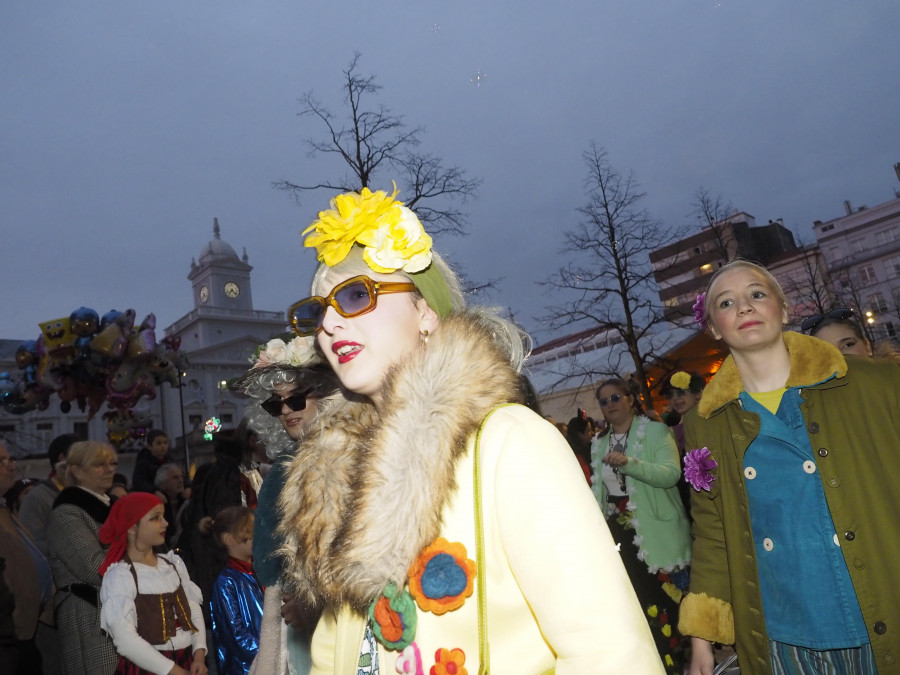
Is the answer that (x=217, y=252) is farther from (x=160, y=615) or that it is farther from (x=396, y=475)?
(x=396, y=475)

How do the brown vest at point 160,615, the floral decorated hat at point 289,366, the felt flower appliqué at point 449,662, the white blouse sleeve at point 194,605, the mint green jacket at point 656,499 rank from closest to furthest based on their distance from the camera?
1. the felt flower appliqué at point 449,662
2. the floral decorated hat at point 289,366
3. the brown vest at point 160,615
4. the white blouse sleeve at point 194,605
5. the mint green jacket at point 656,499

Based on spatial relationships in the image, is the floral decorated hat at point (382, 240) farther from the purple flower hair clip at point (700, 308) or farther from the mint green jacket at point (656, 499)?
the mint green jacket at point (656, 499)

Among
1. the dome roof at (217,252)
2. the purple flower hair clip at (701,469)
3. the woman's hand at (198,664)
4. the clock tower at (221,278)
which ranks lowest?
the woman's hand at (198,664)

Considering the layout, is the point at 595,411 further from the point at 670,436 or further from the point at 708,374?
the point at 670,436

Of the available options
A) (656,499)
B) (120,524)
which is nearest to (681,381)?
(656,499)

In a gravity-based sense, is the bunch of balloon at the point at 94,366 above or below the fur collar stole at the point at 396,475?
above

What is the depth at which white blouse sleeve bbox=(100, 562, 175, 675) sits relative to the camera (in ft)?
11.7

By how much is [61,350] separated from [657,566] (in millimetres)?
9820

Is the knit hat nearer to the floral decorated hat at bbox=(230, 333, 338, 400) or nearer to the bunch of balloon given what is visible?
the floral decorated hat at bbox=(230, 333, 338, 400)

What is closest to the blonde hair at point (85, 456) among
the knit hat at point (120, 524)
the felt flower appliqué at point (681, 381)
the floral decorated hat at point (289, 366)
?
the knit hat at point (120, 524)

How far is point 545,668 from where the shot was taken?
131cm

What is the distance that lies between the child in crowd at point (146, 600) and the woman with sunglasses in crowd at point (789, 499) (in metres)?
3.10

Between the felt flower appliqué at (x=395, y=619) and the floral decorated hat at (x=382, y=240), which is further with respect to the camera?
the floral decorated hat at (x=382, y=240)

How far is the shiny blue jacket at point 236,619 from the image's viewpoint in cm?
356
